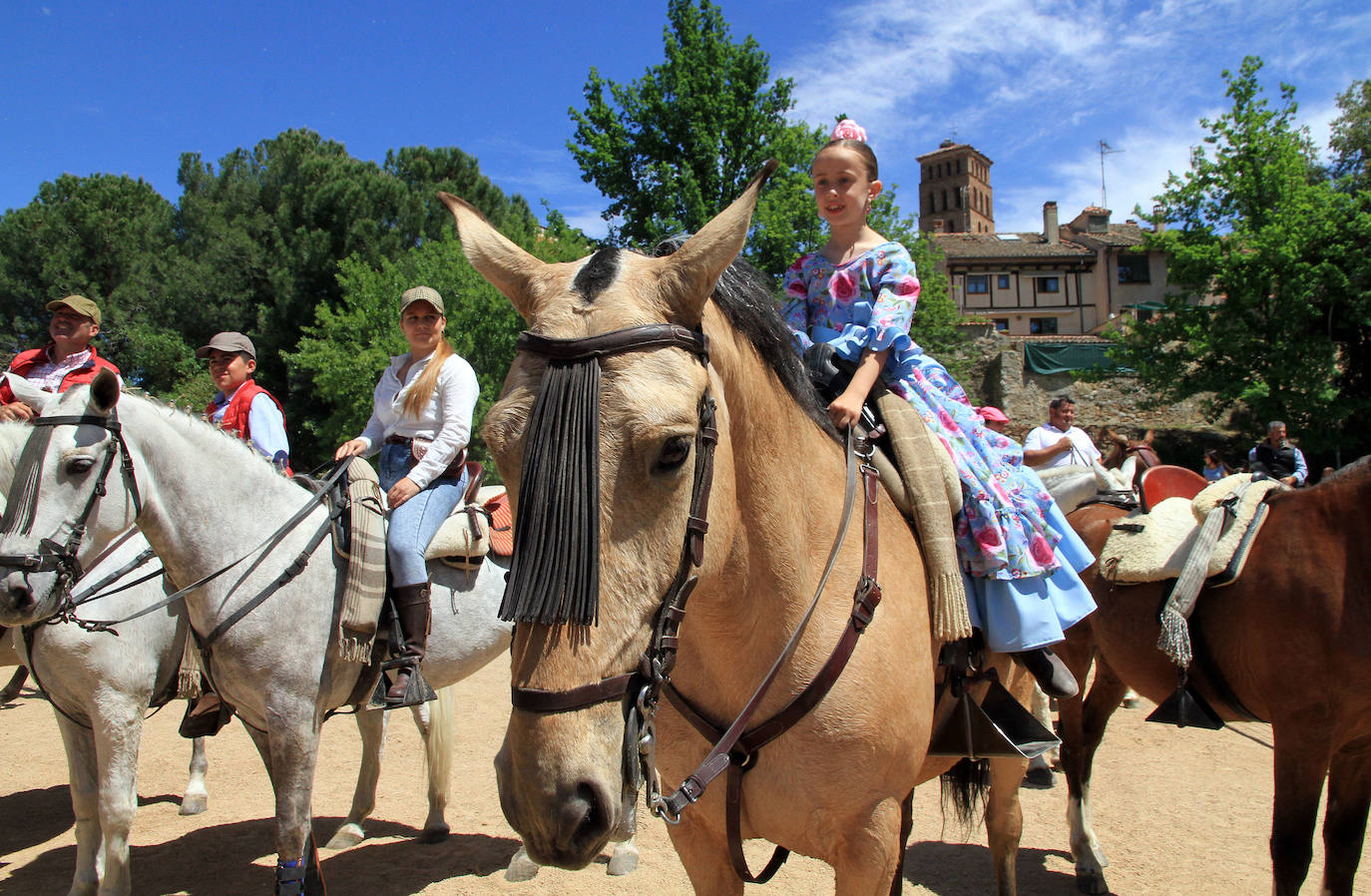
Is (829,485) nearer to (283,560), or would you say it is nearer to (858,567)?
(858,567)

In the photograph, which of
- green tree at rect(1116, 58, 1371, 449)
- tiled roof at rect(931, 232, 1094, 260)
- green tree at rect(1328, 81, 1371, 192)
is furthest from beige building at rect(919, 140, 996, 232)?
green tree at rect(1116, 58, 1371, 449)

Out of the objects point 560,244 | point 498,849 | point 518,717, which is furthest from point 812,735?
point 560,244

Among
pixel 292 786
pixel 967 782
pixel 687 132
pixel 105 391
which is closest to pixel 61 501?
pixel 105 391

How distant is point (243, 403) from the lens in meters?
4.36

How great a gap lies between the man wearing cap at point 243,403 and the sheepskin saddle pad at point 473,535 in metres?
0.91

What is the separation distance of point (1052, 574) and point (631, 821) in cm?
178

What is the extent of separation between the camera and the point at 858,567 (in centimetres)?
191

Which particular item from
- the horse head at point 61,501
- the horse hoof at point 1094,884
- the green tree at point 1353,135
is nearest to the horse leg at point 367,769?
the horse head at point 61,501

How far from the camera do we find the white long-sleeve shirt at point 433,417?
374 cm

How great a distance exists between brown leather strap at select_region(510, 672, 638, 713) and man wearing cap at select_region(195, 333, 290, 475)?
3376 mm

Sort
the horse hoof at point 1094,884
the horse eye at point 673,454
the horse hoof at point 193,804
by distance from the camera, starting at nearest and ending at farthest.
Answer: the horse eye at point 673,454, the horse hoof at point 1094,884, the horse hoof at point 193,804

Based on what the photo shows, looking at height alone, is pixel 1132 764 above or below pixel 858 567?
below

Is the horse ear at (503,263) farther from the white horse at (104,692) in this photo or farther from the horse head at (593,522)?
the white horse at (104,692)

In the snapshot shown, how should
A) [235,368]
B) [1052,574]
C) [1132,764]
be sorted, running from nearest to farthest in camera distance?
[1052,574] < [235,368] < [1132,764]
